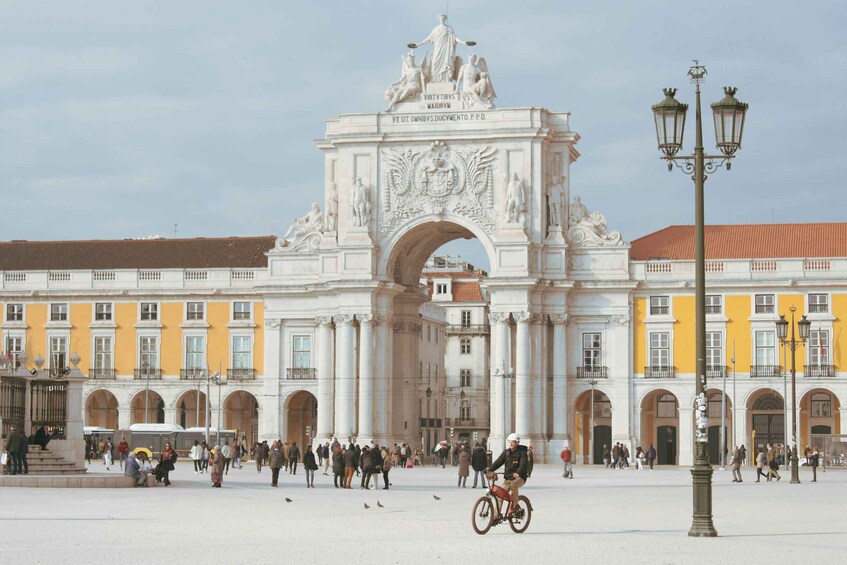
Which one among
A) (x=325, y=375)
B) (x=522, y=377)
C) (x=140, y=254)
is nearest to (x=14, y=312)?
(x=140, y=254)

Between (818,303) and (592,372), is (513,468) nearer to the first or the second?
(592,372)

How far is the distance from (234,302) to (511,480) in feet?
194

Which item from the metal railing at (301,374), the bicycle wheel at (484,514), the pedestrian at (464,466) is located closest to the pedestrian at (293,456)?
the pedestrian at (464,466)

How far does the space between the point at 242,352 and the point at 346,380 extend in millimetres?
8157

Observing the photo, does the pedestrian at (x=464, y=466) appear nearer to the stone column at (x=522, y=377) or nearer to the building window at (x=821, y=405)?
the stone column at (x=522, y=377)

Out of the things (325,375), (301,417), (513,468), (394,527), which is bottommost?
(394,527)

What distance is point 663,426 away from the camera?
84438 mm

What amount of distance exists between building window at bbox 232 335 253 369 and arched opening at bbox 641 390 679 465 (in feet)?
67.9

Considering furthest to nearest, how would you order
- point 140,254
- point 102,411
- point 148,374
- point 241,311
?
point 140,254
point 102,411
point 148,374
point 241,311

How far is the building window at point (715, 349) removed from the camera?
80.1 m

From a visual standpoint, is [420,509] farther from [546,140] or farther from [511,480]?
[546,140]

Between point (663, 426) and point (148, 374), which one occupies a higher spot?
point (148, 374)

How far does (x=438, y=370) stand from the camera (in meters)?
110

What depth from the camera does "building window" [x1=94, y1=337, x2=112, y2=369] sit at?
8800cm
